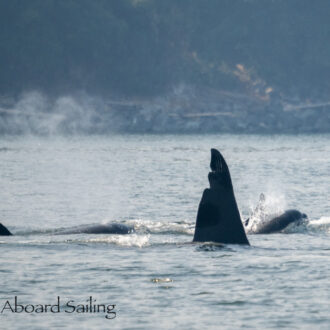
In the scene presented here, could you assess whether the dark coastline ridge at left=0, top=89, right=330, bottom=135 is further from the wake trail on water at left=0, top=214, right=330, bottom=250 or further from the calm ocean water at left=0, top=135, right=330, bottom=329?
the wake trail on water at left=0, top=214, right=330, bottom=250

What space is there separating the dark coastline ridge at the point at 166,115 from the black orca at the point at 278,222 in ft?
346

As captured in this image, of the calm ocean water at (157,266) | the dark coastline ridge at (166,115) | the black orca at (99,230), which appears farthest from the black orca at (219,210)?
the dark coastline ridge at (166,115)

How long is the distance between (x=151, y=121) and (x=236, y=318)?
124m

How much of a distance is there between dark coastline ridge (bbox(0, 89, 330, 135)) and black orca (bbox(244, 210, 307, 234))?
106m

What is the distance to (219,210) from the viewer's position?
837 inches

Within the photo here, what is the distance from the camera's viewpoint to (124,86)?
155500 millimetres

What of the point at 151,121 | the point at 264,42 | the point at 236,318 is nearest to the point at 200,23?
the point at 264,42

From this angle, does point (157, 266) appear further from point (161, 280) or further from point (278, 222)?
point (278, 222)

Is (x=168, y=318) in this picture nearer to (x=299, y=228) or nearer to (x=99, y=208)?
(x=299, y=228)

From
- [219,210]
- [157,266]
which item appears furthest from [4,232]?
[219,210]

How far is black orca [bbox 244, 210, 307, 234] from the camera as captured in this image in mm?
26594

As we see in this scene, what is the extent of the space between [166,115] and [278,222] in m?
116

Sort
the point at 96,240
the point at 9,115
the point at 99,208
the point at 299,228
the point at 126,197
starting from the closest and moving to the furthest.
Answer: the point at 96,240 < the point at 299,228 < the point at 99,208 < the point at 126,197 < the point at 9,115

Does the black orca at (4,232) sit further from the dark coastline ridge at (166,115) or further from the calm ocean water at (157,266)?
the dark coastline ridge at (166,115)
